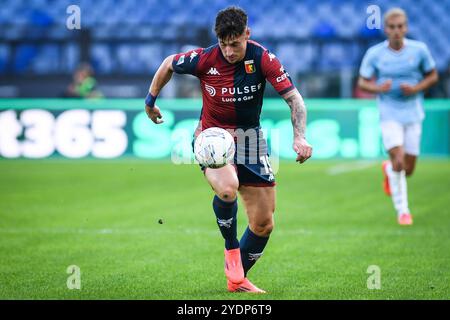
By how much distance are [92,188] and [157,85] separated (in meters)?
6.81

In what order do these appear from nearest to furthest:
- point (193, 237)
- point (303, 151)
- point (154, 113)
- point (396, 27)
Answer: point (303, 151), point (154, 113), point (193, 237), point (396, 27)

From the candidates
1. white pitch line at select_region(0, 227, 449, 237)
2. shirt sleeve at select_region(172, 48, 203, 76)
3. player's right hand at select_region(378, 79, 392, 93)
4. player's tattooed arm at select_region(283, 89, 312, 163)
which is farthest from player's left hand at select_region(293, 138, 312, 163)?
player's right hand at select_region(378, 79, 392, 93)

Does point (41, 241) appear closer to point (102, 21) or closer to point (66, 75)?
point (66, 75)

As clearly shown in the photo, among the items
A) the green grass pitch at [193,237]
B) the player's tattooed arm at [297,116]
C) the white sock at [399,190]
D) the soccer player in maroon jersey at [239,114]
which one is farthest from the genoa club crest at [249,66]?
the white sock at [399,190]

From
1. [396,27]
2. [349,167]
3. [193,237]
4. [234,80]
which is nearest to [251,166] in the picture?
[234,80]

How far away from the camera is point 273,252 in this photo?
807 cm

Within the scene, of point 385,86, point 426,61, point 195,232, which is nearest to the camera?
point 195,232

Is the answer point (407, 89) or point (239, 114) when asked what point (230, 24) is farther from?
point (407, 89)

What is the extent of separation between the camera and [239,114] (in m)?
6.34

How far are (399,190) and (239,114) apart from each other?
4.15 metres

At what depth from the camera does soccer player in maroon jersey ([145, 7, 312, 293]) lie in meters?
6.05

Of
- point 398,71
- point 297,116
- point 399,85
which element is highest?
point 398,71

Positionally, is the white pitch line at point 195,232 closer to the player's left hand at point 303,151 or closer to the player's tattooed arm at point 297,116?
the player's tattooed arm at point 297,116

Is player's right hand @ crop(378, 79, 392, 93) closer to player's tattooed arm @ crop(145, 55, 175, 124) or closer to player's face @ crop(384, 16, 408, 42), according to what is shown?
player's face @ crop(384, 16, 408, 42)
